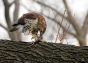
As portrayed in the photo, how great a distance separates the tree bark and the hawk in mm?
170

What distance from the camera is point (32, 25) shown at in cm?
535

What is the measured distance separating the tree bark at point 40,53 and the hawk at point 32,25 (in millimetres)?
170

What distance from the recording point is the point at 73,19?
13.2 m

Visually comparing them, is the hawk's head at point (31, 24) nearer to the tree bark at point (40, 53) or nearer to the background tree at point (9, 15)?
the tree bark at point (40, 53)

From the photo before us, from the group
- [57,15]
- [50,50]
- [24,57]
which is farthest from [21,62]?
[57,15]

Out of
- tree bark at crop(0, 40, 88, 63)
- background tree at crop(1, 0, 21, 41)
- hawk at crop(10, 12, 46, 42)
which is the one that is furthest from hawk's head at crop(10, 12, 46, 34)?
background tree at crop(1, 0, 21, 41)

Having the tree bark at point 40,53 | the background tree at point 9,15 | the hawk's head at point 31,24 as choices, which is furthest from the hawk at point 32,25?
the background tree at point 9,15

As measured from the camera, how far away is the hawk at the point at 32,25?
211 inches

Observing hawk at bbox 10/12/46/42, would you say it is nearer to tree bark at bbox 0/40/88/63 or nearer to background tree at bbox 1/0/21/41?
tree bark at bbox 0/40/88/63

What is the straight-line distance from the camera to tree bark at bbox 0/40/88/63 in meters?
5.21

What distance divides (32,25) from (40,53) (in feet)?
1.39

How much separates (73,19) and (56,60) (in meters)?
8.03

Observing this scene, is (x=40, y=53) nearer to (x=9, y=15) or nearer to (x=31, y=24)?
(x=31, y=24)

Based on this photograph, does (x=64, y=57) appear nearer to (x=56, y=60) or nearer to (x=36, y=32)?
(x=56, y=60)
